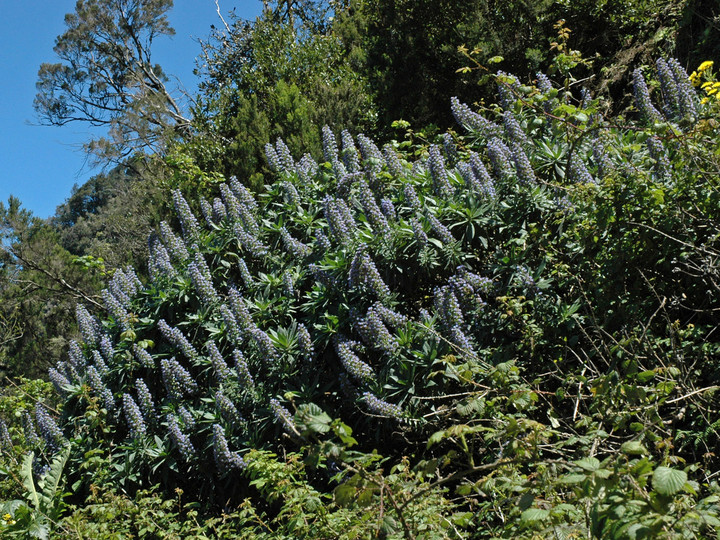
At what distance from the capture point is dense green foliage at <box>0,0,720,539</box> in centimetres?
263

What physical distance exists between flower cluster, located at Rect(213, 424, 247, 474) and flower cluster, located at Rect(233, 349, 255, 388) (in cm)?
36

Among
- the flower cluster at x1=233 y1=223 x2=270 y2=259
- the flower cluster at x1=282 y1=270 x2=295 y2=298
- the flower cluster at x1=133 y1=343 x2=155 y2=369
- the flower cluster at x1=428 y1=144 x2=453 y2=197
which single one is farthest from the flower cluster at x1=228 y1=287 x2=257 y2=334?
the flower cluster at x1=428 y1=144 x2=453 y2=197

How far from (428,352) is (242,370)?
1.39 m

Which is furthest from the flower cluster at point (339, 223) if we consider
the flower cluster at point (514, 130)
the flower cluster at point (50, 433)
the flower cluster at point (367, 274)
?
the flower cluster at point (50, 433)

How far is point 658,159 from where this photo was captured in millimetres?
4051

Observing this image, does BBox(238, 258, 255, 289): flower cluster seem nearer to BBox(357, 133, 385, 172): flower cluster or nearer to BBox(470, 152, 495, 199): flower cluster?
BBox(357, 133, 385, 172): flower cluster

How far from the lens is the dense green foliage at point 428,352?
263 cm

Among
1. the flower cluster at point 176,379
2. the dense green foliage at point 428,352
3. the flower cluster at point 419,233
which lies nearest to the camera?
the dense green foliage at point 428,352

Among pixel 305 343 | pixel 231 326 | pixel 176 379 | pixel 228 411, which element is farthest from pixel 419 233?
pixel 176 379

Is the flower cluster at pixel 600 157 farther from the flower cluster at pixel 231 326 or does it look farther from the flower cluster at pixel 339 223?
the flower cluster at pixel 231 326

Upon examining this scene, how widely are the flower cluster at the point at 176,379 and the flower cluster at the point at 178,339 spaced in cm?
12

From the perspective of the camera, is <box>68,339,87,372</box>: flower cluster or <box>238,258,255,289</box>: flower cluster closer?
<box>238,258,255,289</box>: flower cluster

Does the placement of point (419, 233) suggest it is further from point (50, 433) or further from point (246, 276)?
point (50, 433)

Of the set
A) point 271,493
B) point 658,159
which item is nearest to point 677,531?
point 271,493
